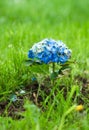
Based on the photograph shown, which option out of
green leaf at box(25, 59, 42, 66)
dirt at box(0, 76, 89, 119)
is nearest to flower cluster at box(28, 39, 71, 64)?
green leaf at box(25, 59, 42, 66)

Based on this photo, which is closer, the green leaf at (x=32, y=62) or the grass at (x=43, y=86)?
the grass at (x=43, y=86)

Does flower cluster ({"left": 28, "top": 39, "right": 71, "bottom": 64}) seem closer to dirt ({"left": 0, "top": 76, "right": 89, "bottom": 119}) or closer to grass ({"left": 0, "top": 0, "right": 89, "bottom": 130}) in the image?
grass ({"left": 0, "top": 0, "right": 89, "bottom": 130})

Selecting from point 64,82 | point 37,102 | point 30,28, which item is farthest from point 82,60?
point 30,28

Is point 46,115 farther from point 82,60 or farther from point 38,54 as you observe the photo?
point 82,60

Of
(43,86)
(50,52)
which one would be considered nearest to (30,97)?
(43,86)

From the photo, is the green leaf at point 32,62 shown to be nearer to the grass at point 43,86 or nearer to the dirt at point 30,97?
the grass at point 43,86

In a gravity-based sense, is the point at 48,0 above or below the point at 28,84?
above

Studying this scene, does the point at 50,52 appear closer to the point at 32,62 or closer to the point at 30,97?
the point at 32,62

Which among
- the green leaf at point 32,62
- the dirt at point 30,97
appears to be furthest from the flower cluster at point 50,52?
the dirt at point 30,97
